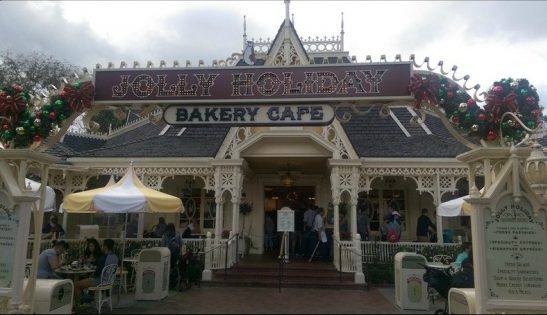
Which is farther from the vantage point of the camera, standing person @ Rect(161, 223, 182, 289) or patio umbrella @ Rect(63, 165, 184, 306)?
standing person @ Rect(161, 223, 182, 289)

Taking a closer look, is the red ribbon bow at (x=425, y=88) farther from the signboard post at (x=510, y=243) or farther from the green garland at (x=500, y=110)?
the signboard post at (x=510, y=243)

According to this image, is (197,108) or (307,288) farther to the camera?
(307,288)

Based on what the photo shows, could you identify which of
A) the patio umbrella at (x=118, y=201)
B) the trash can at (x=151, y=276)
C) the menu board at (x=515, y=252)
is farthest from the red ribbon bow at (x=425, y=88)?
the trash can at (x=151, y=276)

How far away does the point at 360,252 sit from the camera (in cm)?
1109

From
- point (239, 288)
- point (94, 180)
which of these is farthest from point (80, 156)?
point (239, 288)

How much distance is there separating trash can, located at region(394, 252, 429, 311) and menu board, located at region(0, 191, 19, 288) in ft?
22.6

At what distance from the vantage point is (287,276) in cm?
1093

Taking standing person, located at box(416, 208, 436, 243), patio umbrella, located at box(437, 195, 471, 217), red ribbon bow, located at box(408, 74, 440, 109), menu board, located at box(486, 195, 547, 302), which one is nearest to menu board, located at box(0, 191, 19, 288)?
red ribbon bow, located at box(408, 74, 440, 109)

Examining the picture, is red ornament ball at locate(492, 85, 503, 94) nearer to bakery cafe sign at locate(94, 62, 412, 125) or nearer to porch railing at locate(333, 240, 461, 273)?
bakery cafe sign at locate(94, 62, 412, 125)

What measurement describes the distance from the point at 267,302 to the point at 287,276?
8.60 ft

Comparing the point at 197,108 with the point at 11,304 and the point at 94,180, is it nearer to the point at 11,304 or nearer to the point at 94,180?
the point at 11,304

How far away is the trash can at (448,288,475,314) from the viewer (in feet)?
18.4

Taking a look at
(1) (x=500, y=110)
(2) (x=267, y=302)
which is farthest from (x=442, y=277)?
(2) (x=267, y=302)

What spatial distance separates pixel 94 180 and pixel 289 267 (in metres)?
8.47
